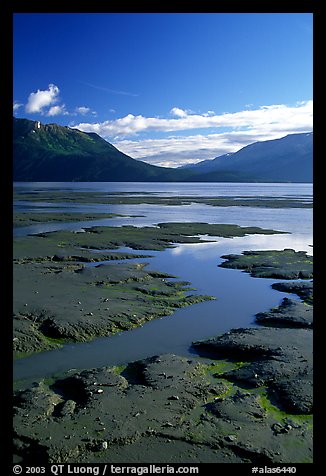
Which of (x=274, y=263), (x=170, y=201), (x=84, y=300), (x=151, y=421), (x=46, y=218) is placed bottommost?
(x=151, y=421)

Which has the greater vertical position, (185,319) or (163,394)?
(185,319)

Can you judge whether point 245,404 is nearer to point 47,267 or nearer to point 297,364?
point 297,364

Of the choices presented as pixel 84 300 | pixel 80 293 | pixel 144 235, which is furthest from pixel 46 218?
pixel 84 300

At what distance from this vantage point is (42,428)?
21.9ft

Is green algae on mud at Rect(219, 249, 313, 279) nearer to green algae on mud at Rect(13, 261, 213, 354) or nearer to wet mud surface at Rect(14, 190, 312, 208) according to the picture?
green algae on mud at Rect(13, 261, 213, 354)

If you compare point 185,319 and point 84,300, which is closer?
point 185,319

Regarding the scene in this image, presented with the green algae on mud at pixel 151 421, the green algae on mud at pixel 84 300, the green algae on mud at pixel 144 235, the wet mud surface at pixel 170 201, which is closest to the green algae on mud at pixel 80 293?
the green algae on mud at pixel 84 300

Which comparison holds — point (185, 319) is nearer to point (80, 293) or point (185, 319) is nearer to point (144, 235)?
point (80, 293)

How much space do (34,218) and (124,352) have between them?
31.3m

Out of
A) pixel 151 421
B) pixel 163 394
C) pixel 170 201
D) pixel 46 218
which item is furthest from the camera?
pixel 170 201

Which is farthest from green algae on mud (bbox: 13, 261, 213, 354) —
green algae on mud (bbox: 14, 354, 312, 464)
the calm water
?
green algae on mud (bbox: 14, 354, 312, 464)

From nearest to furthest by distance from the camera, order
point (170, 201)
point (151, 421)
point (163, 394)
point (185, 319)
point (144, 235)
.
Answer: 1. point (151, 421)
2. point (163, 394)
3. point (185, 319)
4. point (144, 235)
5. point (170, 201)
